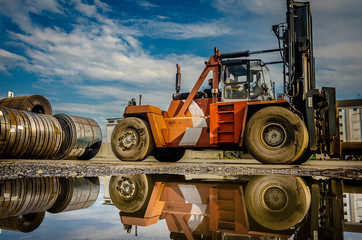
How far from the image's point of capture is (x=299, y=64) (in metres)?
8.00

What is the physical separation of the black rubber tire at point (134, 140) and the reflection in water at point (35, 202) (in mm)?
5713

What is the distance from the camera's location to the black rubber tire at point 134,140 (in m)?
8.91

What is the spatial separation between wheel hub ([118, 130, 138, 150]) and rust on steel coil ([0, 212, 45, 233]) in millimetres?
7321

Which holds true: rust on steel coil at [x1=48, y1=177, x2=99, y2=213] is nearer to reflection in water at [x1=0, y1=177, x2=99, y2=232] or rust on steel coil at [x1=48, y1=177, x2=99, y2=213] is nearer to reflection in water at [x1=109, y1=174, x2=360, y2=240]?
reflection in water at [x1=0, y1=177, x2=99, y2=232]

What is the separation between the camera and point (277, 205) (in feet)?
6.98

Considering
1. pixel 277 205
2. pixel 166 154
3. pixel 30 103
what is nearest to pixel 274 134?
pixel 166 154

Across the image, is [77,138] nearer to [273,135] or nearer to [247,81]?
[247,81]

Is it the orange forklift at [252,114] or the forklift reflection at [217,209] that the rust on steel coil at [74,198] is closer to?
the forklift reflection at [217,209]

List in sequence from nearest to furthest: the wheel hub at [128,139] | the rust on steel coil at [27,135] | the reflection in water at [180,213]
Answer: the reflection in water at [180,213] < the wheel hub at [128,139] < the rust on steel coil at [27,135]

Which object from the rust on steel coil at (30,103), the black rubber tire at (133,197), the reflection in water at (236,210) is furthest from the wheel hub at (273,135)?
the rust on steel coil at (30,103)

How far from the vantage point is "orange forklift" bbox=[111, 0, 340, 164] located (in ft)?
22.7

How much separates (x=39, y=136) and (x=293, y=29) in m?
8.60

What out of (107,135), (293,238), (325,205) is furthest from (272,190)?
(107,135)

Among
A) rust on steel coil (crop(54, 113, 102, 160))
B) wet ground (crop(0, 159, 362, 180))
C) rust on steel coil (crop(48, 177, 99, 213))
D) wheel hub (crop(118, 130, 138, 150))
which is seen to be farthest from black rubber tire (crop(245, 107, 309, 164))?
rust on steel coil (crop(54, 113, 102, 160))
